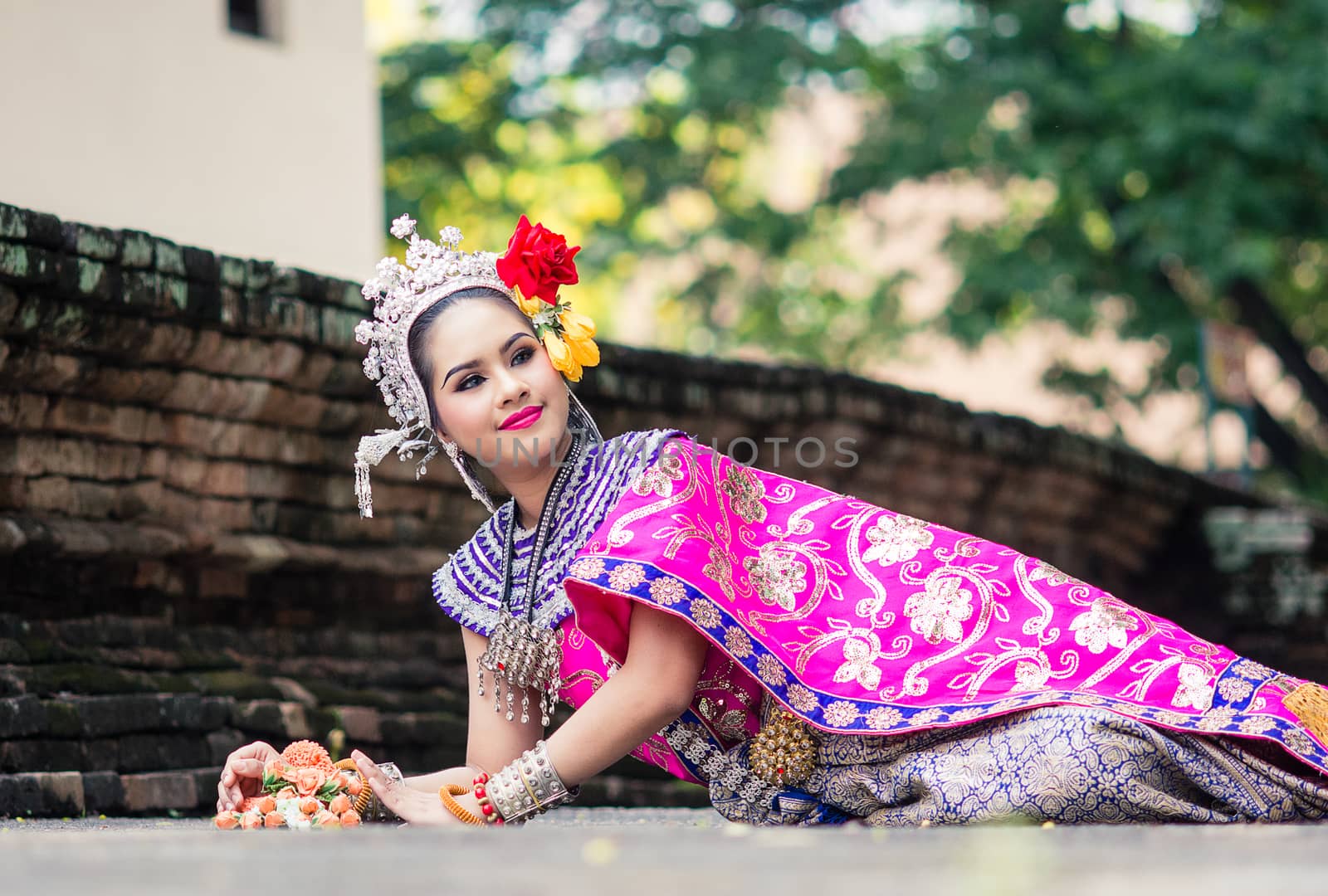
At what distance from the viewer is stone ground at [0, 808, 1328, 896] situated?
139cm

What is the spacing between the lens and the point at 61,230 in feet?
12.1

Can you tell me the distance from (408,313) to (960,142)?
8859 mm

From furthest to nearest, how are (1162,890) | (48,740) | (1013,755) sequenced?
(48,740)
(1013,755)
(1162,890)

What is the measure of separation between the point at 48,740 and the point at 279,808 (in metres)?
1.34

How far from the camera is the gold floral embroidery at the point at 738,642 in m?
2.46

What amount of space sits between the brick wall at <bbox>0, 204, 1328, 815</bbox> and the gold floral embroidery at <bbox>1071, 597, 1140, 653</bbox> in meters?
2.22

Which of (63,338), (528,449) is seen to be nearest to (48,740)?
(63,338)

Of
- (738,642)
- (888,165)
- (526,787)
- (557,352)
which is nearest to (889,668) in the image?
(738,642)

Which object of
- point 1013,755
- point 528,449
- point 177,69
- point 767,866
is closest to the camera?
point 767,866

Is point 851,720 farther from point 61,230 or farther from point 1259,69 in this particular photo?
point 1259,69

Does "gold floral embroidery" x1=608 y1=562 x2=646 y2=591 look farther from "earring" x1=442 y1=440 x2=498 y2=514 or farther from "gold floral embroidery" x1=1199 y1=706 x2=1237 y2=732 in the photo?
"gold floral embroidery" x1=1199 y1=706 x2=1237 y2=732

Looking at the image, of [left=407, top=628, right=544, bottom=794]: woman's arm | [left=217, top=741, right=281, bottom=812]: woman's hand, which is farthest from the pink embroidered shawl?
[left=217, top=741, right=281, bottom=812]: woman's hand

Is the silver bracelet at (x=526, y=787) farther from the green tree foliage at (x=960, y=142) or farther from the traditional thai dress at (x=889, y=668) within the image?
the green tree foliage at (x=960, y=142)

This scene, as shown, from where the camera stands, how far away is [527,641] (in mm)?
2709
